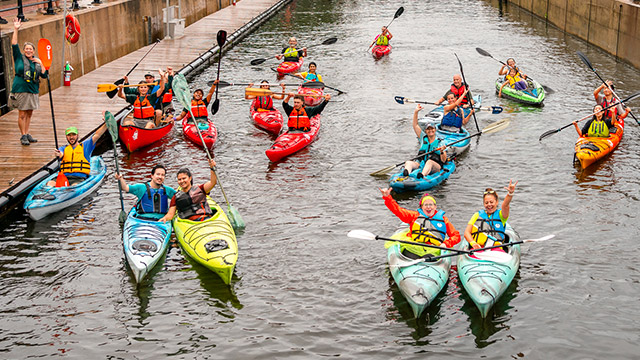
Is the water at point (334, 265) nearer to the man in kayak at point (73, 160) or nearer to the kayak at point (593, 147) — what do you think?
the kayak at point (593, 147)

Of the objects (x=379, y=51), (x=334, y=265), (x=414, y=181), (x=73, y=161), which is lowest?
(x=334, y=265)

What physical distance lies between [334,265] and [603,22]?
73.5 ft

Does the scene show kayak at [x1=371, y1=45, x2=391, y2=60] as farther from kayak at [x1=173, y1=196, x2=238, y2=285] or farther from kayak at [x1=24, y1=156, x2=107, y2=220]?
kayak at [x1=173, y1=196, x2=238, y2=285]

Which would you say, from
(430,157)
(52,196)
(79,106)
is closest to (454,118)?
(430,157)

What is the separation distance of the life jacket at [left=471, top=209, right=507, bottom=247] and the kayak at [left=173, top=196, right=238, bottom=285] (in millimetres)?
3858

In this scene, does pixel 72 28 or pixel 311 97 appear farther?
pixel 311 97

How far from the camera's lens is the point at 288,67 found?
26375 mm

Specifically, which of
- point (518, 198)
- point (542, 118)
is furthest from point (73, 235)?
point (542, 118)

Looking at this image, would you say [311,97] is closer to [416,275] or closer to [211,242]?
[211,242]

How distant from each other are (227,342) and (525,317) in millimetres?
4345

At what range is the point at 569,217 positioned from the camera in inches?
570

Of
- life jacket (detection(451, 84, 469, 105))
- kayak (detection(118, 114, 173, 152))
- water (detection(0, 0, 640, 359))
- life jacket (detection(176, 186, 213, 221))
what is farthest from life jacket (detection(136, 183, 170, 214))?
life jacket (detection(451, 84, 469, 105))

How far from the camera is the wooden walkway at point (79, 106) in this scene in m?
15.6

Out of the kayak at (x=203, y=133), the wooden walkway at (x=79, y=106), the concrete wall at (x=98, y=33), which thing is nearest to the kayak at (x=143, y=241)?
the wooden walkway at (x=79, y=106)
